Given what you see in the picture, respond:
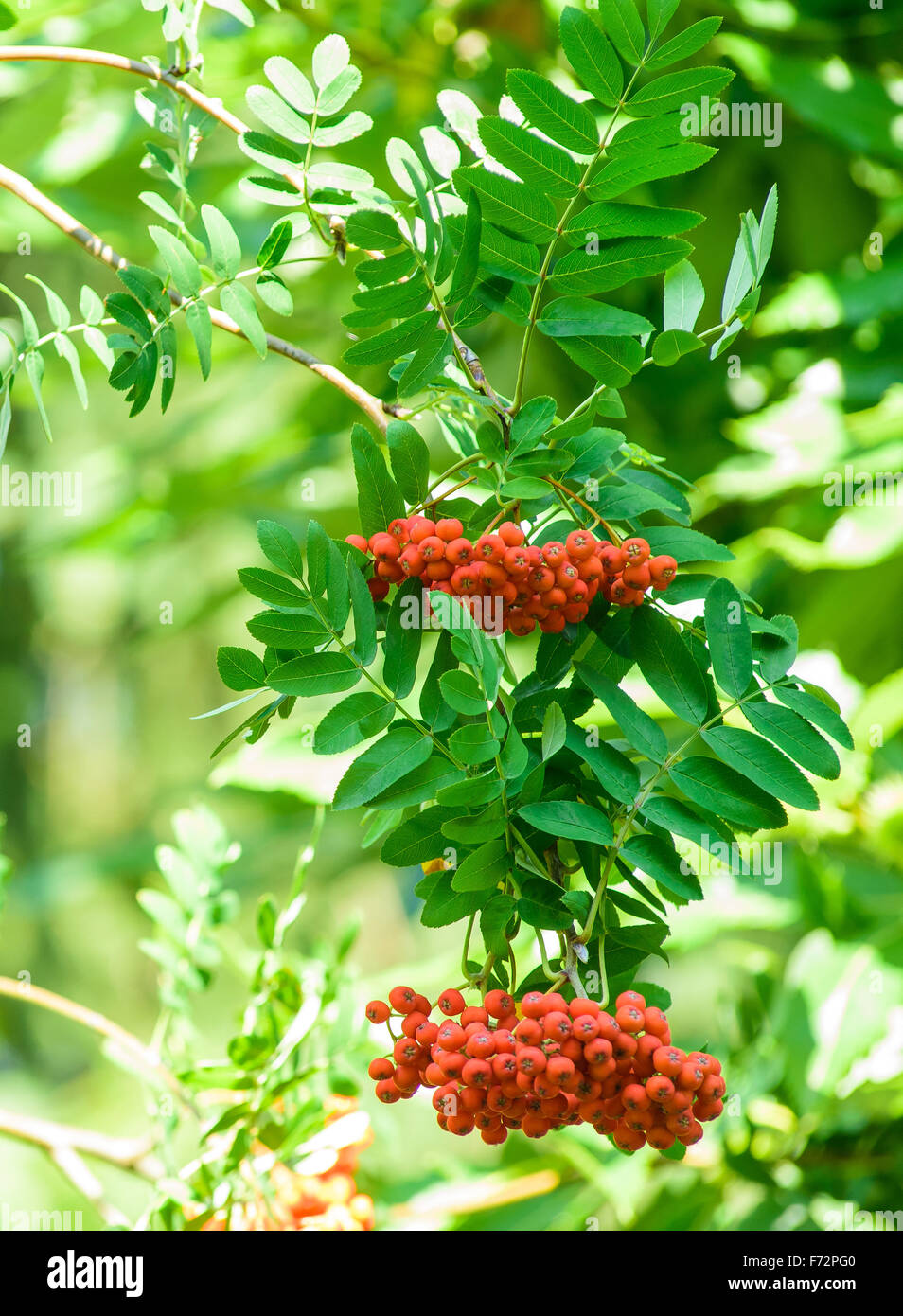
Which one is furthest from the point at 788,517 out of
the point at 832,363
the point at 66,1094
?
the point at 66,1094

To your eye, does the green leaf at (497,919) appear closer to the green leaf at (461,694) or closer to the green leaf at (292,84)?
the green leaf at (461,694)

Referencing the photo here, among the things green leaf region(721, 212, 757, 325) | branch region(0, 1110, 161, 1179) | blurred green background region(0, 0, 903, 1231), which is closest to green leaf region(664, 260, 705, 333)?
green leaf region(721, 212, 757, 325)

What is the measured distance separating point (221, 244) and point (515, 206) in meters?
0.08

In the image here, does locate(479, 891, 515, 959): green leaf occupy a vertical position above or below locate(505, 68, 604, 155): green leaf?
below

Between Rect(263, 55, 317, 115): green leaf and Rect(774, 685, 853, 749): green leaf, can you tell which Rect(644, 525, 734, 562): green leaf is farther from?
Rect(263, 55, 317, 115): green leaf

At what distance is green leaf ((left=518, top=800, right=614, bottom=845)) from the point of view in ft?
0.83

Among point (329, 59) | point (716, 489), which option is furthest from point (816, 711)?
point (716, 489)

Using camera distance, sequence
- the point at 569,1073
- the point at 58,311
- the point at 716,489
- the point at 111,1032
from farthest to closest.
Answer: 1. the point at 716,489
2. the point at 111,1032
3. the point at 58,311
4. the point at 569,1073

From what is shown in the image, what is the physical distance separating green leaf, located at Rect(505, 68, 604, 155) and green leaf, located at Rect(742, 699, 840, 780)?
140 millimetres

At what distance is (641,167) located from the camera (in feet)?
0.89

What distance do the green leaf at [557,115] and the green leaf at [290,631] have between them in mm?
129

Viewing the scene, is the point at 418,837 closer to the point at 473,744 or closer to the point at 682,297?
the point at 473,744

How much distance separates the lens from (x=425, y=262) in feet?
0.91
